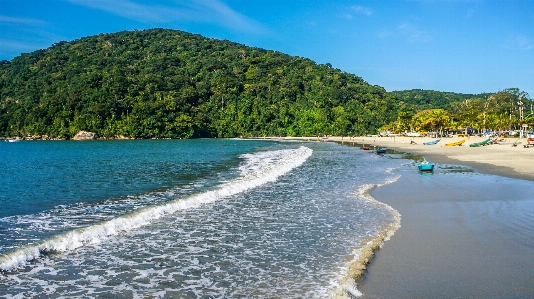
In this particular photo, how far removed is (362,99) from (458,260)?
141919 mm

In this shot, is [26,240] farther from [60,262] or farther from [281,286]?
[281,286]

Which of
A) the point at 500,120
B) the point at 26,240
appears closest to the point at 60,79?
the point at 500,120

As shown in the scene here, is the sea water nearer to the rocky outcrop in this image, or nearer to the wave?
Result: the wave

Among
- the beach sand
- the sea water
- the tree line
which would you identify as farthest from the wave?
the tree line

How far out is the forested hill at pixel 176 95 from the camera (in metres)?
118

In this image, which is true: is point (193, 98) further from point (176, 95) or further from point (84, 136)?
point (84, 136)

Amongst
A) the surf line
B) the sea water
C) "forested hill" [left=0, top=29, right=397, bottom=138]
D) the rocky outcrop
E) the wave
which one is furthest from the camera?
"forested hill" [left=0, top=29, right=397, bottom=138]

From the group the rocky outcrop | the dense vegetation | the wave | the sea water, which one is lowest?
the sea water

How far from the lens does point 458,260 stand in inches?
308

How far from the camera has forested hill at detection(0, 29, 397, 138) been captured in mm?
118438

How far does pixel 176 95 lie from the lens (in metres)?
132

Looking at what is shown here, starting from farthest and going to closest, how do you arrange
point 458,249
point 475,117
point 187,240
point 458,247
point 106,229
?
1. point 475,117
2. point 106,229
3. point 187,240
4. point 458,247
5. point 458,249

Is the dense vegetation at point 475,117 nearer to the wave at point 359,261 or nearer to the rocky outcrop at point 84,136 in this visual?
the wave at point 359,261

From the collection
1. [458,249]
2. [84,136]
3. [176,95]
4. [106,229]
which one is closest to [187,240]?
[106,229]
